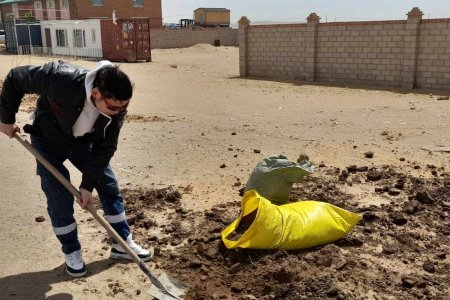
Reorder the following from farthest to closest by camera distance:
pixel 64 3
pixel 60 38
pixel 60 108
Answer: pixel 64 3, pixel 60 38, pixel 60 108

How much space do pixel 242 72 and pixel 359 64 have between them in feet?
17.0

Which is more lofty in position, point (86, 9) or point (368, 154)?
point (86, 9)

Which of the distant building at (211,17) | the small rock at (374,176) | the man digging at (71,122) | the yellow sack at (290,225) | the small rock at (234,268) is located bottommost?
the small rock at (234,268)

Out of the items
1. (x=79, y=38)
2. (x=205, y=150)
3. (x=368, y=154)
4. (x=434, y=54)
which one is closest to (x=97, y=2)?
(x=79, y=38)

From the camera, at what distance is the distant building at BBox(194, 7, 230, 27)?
49.4 m

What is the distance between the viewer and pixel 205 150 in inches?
283

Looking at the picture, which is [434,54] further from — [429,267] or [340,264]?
[340,264]

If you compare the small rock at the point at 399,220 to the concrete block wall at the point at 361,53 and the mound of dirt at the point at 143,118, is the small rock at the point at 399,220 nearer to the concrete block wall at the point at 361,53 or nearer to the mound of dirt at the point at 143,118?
the mound of dirt at the point at 143,118


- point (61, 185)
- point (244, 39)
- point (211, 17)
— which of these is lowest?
point (61, 185)

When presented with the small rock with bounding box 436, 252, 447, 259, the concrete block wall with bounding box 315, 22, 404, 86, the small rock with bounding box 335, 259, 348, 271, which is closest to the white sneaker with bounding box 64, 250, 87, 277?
the small rock with bounding box 335, 259, 348, 271

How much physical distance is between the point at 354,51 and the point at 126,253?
14.2 meters

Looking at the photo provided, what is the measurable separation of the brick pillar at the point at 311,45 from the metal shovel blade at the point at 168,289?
1508 cm

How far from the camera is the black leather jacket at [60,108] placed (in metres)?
3.10

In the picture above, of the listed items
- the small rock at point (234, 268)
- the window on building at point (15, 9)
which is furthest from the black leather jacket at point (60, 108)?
the window on building at point (15, 9)
